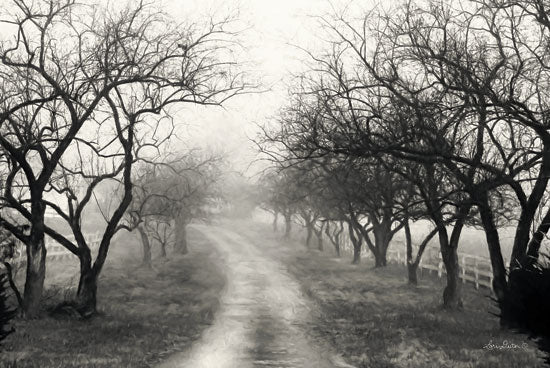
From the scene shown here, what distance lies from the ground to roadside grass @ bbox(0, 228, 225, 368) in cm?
3

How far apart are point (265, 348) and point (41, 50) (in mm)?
8945

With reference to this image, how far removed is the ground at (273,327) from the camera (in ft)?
31.4

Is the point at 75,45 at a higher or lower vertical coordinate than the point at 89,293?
higher

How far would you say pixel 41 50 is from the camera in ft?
38.7

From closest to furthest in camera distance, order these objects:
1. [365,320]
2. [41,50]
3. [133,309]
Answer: [41,50]
[365,320]
[133,309]

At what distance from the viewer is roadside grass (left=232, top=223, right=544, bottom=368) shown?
952 cm

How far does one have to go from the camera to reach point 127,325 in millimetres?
12312

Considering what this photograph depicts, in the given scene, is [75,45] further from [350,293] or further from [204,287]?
[350,293]

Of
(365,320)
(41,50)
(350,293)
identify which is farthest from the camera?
(350,293)

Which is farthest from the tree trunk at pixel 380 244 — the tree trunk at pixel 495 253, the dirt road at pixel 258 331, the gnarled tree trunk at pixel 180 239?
the gnarled tree trunk at pixel 180 239

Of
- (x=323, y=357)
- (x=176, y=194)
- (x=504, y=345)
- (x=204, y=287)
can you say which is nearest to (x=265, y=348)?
(x=323, y=357)

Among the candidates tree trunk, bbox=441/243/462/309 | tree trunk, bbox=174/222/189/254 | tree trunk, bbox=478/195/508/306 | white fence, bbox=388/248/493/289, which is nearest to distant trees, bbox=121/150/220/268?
tree trunk, bbox=174/222/189/254

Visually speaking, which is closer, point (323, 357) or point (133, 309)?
point (323, 357)

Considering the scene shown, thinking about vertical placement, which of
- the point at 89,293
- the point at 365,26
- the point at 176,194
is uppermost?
the point at 365,26
